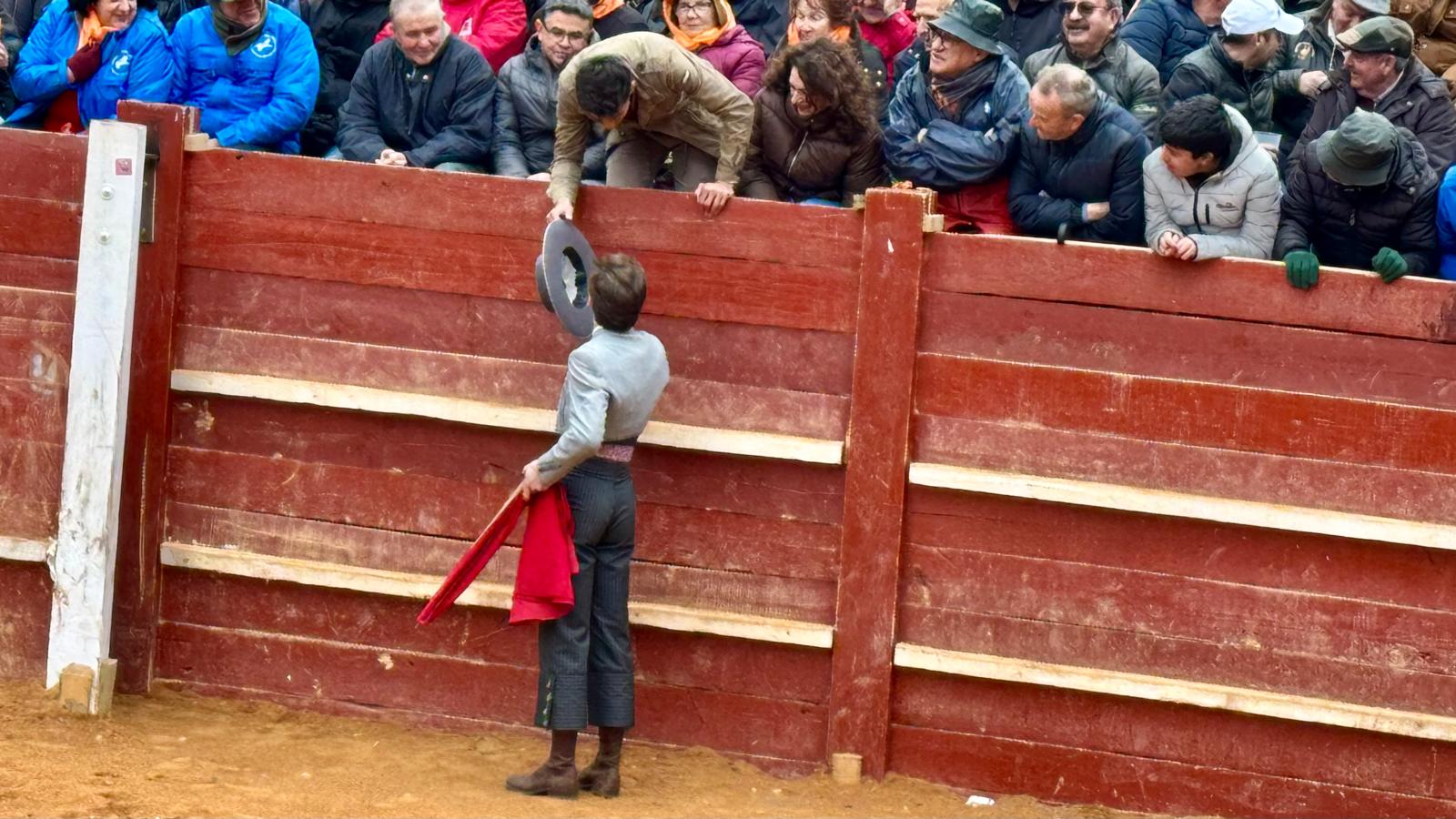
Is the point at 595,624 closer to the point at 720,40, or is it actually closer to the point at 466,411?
the point at 466,411

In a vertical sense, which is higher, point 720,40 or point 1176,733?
point 720,40

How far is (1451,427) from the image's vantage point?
619 centimetres

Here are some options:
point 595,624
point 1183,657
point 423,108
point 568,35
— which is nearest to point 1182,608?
point 1183,657

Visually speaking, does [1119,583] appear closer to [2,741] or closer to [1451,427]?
[1451,427]

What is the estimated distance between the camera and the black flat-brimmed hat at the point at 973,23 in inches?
281

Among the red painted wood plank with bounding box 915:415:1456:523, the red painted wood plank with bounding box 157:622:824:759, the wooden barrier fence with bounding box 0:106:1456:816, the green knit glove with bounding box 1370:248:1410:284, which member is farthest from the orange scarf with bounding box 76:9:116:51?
the green knit glove with bounding box 1370:248:1410:284

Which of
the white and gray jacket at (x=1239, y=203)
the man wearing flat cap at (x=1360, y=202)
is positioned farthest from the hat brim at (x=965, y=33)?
the man wearing flat cap at (x=1360, y=202)

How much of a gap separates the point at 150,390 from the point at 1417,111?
16.7ft

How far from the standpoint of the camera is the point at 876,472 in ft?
21.6

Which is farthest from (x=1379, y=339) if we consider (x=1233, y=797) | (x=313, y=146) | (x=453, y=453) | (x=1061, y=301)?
(x=313, y=146)

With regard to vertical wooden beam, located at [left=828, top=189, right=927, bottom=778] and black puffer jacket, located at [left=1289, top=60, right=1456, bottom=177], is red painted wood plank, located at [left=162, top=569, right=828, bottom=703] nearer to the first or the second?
vertical wooden beam, located at [left=828, top=189, right=927, bottom=778]

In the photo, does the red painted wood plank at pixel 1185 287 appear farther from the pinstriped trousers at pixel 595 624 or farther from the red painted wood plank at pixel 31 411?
the red painted wood plank at pixel 31 411

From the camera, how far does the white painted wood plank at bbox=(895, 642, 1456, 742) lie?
6250mm

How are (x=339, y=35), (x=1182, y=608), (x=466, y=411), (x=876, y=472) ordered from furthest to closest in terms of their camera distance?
(x=339, y=35), (x=466, y=411), (x=876, y=472), (x=1182, y=608)
